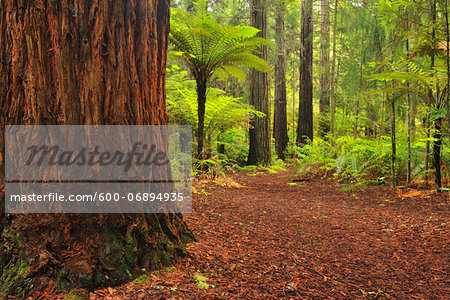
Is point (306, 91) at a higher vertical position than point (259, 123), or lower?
higher

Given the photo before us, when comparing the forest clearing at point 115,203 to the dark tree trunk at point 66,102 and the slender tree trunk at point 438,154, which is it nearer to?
the dark tree trunk at point 66,102

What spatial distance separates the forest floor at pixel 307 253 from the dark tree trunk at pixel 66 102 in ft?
0.65

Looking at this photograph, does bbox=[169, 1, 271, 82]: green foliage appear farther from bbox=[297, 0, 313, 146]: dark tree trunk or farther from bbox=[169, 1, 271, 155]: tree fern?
bbox=[297, 0, 313, 146]: dark tree trunk

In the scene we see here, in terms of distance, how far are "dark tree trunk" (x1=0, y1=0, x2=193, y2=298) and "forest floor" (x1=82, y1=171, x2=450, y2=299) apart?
198 mm

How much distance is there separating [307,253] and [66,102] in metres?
2.00

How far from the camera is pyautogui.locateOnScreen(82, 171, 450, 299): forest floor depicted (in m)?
1.62

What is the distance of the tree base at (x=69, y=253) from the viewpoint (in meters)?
1.40

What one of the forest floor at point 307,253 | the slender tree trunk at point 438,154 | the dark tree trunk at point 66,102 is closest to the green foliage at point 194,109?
the forest floor at point 307,253

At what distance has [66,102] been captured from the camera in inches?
59.6

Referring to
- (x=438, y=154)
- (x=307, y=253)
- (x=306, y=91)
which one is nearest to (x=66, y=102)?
(x=307, y=253)

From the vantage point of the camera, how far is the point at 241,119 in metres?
7.11

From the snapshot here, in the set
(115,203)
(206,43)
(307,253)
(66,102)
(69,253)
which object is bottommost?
(307,253)

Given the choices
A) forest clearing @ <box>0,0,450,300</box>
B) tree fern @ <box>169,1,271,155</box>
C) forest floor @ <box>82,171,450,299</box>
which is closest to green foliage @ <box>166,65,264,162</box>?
tree fern @ <box>169,1,271,155</box>

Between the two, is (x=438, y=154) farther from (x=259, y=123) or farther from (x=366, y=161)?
(x=259, y=123)
